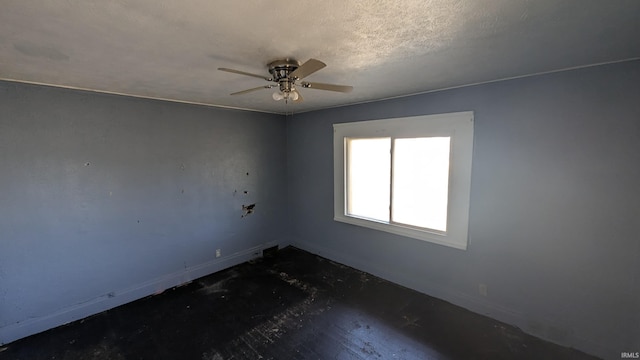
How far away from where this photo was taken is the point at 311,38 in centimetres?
147

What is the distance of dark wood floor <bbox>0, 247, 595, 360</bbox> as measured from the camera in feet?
7.47

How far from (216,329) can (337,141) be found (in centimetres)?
267

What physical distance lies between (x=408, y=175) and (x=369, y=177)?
59 cm

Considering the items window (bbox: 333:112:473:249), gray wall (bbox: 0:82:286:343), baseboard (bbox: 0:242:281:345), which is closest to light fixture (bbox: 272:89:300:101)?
window (bbox: 333:112:473:249)

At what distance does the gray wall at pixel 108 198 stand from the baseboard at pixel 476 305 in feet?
5.76

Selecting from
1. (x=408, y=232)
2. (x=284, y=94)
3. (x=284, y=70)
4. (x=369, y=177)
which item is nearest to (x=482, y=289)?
(x=408, y=232)

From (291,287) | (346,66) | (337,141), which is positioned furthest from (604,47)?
(291,287)

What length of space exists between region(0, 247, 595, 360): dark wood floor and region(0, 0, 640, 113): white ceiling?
232cm

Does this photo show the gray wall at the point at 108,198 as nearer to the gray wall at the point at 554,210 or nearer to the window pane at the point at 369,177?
the window pane at the point at 369,177

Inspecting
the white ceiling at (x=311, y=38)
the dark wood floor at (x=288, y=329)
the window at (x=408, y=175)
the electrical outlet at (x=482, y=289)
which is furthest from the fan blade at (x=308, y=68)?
the electrical outlet at (x=482, y=289)

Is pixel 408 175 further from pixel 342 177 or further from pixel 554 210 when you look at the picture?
pixel 554 210

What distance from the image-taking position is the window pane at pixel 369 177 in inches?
137

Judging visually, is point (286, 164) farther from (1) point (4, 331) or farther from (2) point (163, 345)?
(1) point (4, 331)

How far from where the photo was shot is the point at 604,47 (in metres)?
1.67
